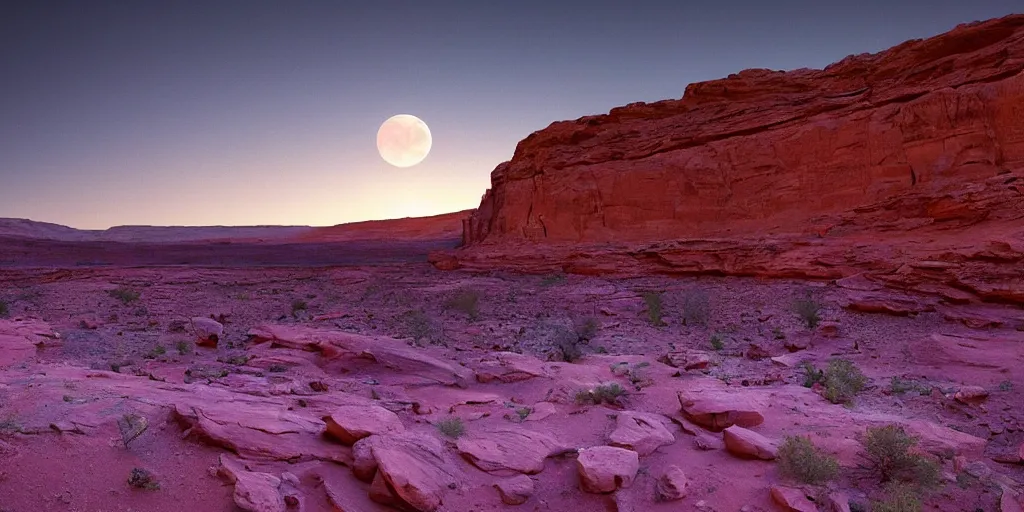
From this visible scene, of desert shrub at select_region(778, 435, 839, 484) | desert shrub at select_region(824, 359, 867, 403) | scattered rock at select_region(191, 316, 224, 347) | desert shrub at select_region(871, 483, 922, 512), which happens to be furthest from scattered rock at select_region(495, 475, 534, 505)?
scattered rock at select_region(191, 316, 224, 347)

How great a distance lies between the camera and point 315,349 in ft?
29.4

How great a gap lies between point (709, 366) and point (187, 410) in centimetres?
733

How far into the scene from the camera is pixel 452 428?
557cm

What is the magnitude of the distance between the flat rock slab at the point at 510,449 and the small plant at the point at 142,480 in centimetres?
254

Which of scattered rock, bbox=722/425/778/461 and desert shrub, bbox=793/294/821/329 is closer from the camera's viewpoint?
scattered rock, bbox=722/425/778/461

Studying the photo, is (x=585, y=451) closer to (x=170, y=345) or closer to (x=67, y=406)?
(x=67, y=406)

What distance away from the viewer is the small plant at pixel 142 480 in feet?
12.6

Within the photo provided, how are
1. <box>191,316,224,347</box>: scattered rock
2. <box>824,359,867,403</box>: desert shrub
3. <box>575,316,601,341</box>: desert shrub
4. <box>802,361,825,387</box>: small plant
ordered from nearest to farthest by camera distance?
1. <box>824,359,867,403</box>: desert shrub
2. <box>802,361,825,387</box>: small plant
3. <box>191,316,224,347</box>: scattered rock
4. <box>575,316,601,341</box>: desert shrub

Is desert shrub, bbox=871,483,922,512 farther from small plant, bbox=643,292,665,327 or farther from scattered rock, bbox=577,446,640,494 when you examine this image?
small plant, bbox=643,292,665,327

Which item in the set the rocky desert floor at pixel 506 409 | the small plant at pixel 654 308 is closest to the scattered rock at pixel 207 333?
the rocky desert floor at pixel 506 409

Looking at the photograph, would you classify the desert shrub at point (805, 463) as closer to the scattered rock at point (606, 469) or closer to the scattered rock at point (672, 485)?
the scattered rock at point (672, 485)

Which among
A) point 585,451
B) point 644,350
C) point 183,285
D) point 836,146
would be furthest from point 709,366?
point 183,285

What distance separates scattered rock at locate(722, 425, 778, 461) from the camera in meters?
5.08

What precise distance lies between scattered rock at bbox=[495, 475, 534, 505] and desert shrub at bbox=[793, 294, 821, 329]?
28.4ft
